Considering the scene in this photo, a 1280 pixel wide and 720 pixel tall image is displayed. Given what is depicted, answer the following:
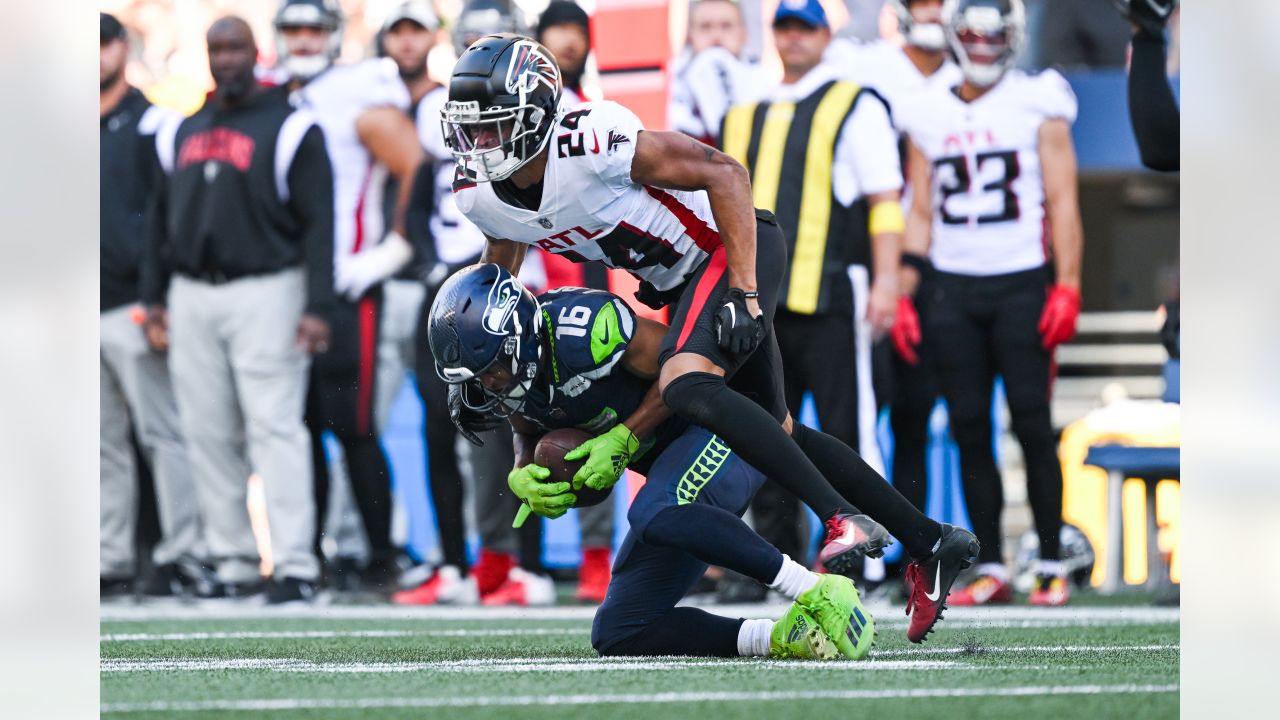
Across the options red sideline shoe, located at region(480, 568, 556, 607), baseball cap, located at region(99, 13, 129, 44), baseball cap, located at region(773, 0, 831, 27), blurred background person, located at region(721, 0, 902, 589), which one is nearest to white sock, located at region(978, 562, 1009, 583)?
blurred background person, located at region(721, 0, 902, 589)

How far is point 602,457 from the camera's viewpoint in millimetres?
4230

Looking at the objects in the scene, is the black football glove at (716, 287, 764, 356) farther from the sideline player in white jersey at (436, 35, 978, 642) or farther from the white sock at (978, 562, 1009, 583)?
the white sock at (978, 562, 1009, 583)

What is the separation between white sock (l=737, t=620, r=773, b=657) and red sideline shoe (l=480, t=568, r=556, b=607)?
8.63 ft

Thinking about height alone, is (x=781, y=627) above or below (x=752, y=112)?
below

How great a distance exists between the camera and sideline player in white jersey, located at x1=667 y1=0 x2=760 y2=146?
7215 mm

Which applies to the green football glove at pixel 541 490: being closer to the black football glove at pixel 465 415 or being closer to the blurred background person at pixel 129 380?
the black football glove at pixel 465 415

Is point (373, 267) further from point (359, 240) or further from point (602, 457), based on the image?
point (602, 457)

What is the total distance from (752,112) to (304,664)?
3.40m

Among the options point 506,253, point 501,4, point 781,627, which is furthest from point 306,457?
point 781,627

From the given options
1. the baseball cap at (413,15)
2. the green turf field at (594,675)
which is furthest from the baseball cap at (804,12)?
the green turf field at (594,675)

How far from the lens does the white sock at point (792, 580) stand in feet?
13.5

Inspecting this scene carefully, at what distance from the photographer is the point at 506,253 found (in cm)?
472
